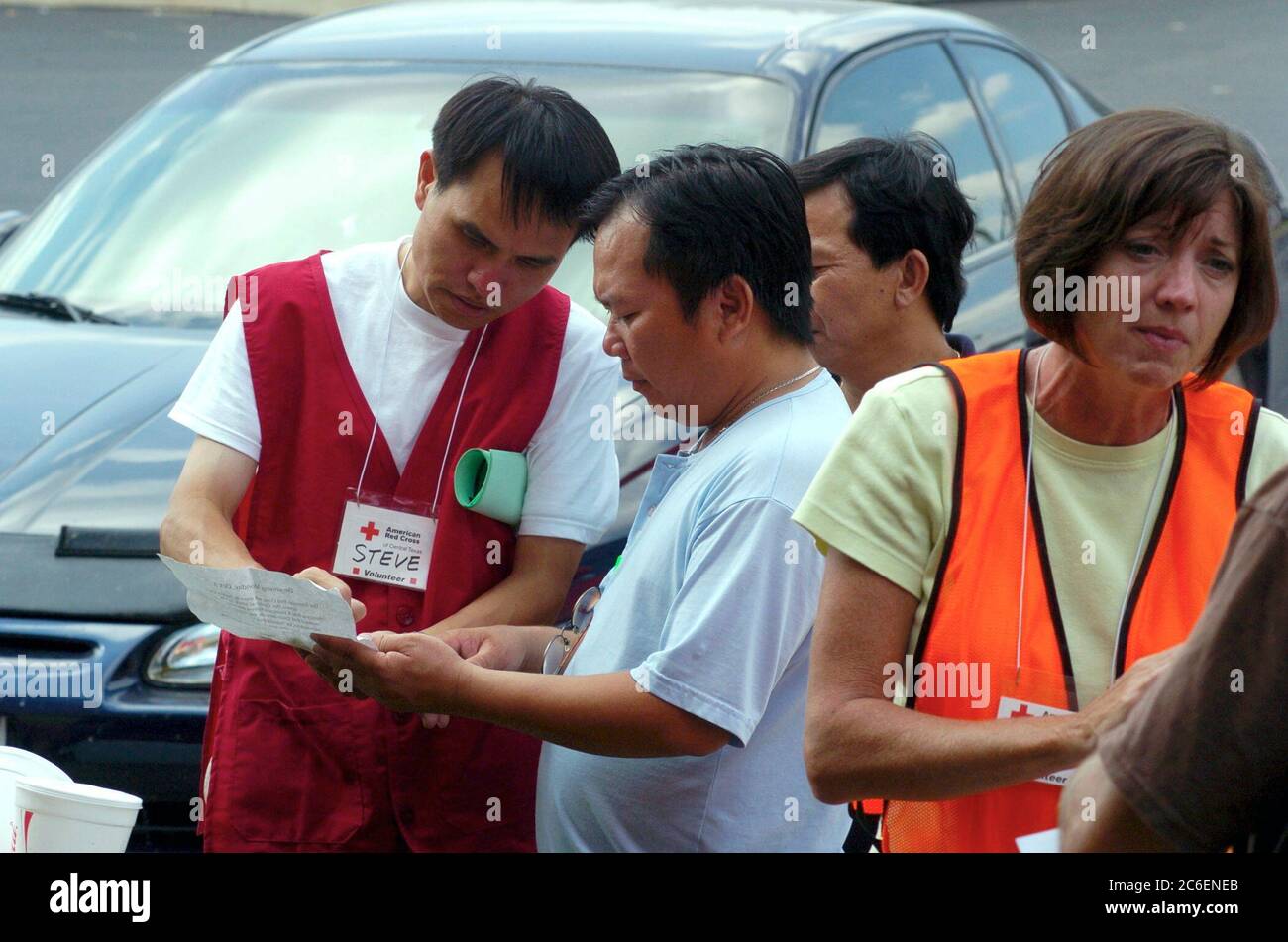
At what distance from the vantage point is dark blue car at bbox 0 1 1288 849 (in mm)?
3318

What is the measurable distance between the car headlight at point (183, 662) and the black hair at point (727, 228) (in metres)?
1.38

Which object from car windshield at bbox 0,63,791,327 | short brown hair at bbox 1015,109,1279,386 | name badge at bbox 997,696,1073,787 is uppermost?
car windshield at bbox 0,63,791,327

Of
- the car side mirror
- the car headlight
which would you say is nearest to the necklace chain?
the car headlight

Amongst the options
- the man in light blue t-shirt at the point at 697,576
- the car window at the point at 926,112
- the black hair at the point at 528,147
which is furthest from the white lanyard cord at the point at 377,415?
the car window at the point at 926,112

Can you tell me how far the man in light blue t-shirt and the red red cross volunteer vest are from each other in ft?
0.81

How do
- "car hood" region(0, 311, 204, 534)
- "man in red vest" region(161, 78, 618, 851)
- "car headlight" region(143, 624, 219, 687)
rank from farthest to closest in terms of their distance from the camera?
"car hood" region(0, 311, 204, 534) < "car headlight" region(143, 624, 219, 687) < "man in red vest" region(161, 78, 618, 851)

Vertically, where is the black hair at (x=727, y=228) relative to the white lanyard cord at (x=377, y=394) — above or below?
above

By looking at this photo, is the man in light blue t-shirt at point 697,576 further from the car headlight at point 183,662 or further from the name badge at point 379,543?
the car headlight at point 183,662

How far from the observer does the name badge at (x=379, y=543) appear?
259 cm

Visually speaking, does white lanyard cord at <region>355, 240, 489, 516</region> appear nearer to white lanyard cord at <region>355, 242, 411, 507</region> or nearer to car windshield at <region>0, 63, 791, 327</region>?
white lanyard cord at <region>355, 242, 411, 507</region>

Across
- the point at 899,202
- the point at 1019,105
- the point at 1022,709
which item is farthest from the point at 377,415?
the point at 1019,105

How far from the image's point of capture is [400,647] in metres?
2.34

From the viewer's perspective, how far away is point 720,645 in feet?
7.04

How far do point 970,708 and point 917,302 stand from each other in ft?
3.84
